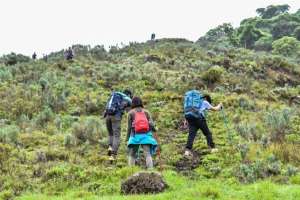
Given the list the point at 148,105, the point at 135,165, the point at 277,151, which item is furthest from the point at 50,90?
the point at 277,151

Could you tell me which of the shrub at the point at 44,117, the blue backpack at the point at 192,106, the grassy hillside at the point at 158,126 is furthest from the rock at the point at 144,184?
the shrub at the point at 44,117

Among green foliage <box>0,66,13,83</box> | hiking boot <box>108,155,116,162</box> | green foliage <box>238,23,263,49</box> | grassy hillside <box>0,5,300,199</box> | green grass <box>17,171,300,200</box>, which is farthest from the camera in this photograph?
green foliage <box>238,23,263,49</box>

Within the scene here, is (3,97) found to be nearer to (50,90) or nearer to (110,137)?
(50,90)

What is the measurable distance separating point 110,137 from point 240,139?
11.1 feet

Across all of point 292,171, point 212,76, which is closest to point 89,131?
point 292,171

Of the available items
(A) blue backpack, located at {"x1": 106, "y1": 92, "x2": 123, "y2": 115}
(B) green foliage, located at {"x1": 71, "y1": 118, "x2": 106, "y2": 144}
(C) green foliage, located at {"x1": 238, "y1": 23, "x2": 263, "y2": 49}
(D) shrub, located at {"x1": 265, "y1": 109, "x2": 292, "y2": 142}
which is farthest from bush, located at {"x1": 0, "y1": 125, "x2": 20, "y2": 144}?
(C) green foliage, located at {"x1": 238, "y1": 23, "x2": 263, "y2": 49}

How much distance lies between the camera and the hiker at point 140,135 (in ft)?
38.2

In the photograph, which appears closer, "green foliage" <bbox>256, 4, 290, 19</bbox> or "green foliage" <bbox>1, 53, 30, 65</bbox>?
"green foliage" <bbox>1, 53, 30, 65</bbox>

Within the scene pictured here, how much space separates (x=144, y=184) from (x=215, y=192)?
1.31 metres

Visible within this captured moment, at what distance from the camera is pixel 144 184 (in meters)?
10.2

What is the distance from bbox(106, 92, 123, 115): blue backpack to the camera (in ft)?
43.2

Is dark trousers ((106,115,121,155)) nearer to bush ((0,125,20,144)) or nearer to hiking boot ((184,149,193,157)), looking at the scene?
hiking boot ((184,149,193,157))

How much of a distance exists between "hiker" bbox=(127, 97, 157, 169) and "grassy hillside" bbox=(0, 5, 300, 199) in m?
0.40

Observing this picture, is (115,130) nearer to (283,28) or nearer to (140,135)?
(140,135)
